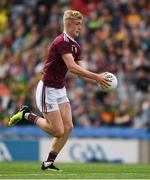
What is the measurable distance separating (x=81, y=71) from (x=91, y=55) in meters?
10.6

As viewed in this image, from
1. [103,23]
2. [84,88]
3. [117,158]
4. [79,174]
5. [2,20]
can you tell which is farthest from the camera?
[2,20]

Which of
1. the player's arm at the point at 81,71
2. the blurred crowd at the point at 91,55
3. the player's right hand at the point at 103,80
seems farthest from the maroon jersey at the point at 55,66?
the blurred crowd at the point at 91,55

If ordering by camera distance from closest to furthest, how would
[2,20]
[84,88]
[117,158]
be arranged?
[117,158]
[84,88]
[2,20]

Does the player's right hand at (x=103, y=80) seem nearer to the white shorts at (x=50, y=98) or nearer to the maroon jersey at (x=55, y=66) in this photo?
the maroon jersey at (x=55, y=66)

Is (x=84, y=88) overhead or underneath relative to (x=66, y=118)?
underneath

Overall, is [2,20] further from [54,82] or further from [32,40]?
[54,82]

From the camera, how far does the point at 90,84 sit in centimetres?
2230

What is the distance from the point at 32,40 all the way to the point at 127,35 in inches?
151

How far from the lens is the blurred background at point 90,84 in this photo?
2041 centimetres

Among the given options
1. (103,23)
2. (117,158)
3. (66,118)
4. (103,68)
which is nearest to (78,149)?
(117,158)

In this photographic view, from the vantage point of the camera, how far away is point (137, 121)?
20.5 m

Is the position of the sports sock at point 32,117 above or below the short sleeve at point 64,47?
below

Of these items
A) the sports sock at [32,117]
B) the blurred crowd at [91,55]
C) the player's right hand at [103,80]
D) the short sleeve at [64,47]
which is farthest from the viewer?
the blurred crowd at [91,55]

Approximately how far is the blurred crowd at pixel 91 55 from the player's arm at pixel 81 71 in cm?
766
